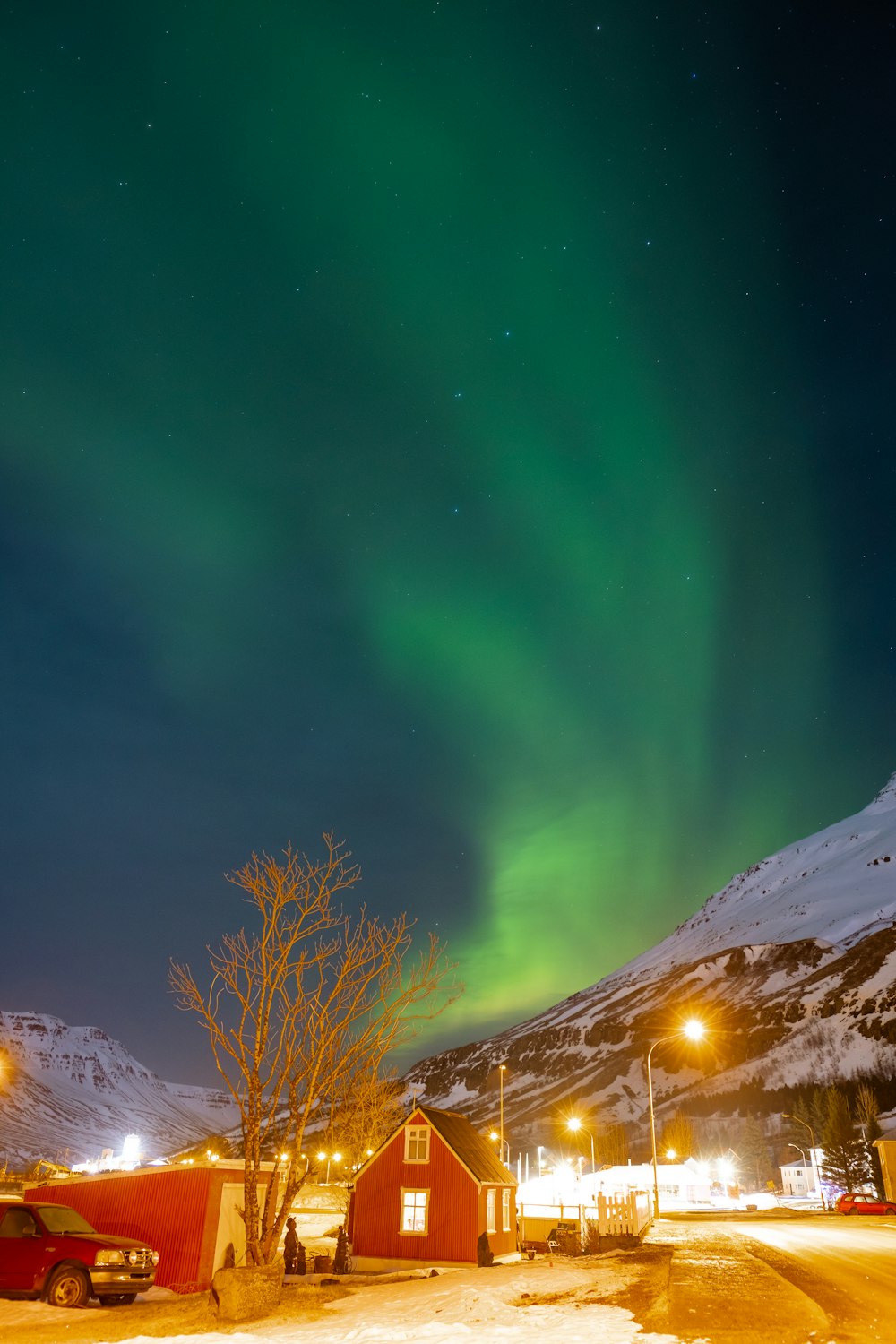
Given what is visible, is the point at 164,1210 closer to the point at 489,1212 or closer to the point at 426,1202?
the point at 426,1202

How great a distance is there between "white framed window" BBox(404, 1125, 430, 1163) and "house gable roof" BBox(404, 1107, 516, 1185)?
383 mm

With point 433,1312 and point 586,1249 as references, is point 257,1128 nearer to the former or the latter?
point 433,1312

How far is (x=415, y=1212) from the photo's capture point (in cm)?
3825

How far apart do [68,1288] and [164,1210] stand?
26.9 ft

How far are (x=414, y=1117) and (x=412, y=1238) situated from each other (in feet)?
15.8

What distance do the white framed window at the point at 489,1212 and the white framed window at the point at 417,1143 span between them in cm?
311

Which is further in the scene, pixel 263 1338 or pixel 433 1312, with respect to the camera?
pixel 433 1312

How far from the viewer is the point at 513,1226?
1656 inches

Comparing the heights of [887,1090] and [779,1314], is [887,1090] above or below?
above

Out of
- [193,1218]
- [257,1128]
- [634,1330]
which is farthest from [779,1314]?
[193,1218]

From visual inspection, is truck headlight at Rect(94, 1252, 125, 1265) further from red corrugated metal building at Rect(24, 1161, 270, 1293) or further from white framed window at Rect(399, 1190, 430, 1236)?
white framed window at Rect(399, 1190, 430, 1236)

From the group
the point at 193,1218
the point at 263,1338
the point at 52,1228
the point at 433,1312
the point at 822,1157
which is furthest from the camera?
the point at 822,1157

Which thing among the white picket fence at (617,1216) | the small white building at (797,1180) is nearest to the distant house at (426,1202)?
the white picket fence at (617,1216)

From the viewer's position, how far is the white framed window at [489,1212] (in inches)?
1473
